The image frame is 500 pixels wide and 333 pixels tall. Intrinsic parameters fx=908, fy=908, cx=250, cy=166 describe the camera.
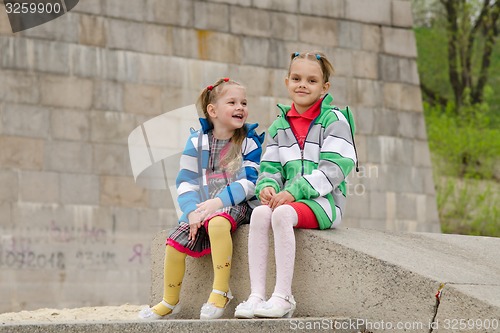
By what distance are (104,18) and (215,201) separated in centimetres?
510

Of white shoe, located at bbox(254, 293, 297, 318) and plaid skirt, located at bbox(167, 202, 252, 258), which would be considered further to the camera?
plaid skirt, located at bbox(167, 202, 252, 258)

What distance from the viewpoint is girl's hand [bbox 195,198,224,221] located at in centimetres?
505

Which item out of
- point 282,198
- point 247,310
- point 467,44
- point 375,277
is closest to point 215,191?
point 282,198

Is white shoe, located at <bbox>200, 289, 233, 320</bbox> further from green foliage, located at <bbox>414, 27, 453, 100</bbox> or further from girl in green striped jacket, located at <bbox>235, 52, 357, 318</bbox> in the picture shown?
green foliage, located at <bbox>414, 27, 453, 100</bbox>

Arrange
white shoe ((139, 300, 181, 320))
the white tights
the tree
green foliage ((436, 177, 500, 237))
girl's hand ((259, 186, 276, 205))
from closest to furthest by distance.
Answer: the white tights < girl's hand ((259, 186, 276, 205)) < white shoe ((139, 300, 181, 320)) < green foliage ((436, 177, 500, 237)) < the tree

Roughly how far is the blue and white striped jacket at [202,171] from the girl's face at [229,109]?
0.08 meters

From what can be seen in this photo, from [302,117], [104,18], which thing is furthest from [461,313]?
[104,18]

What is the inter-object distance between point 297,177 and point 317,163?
0.14 m

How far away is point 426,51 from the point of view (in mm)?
25016

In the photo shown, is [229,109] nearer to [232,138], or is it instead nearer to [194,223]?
[232,138]

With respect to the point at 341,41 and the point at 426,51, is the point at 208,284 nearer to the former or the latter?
the point at 341,41

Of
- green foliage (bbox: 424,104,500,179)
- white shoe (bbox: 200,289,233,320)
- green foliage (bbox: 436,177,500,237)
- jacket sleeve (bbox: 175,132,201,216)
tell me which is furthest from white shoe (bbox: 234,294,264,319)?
green foliage (bbox: 424,104,500,179)

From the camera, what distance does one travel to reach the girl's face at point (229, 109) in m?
5.37

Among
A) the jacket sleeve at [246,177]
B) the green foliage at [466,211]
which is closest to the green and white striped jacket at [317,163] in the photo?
the jacket sleeve at [246,177]
